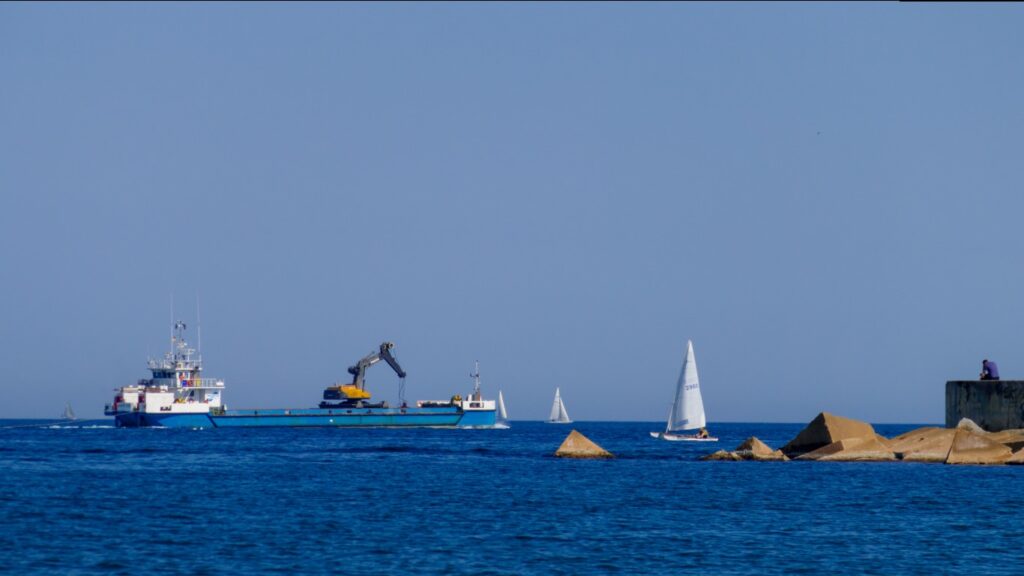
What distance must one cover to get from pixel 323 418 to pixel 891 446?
84.3 metres

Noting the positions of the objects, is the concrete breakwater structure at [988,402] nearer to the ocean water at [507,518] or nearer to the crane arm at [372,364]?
the ocean water at [507,518]

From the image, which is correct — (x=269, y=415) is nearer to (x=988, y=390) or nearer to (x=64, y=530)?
(x=988, y=390)

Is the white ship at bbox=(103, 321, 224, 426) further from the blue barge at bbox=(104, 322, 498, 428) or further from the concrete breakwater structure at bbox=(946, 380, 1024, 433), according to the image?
the concrete breakwater structure at bbox=(946, 380, 1024, 433)

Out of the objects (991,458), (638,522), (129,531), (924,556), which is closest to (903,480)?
(991,458)

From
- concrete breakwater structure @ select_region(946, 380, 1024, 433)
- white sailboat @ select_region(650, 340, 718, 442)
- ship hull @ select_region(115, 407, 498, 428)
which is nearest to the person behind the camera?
concrete breakwater structure @ select_region(946, 380, 1024, 433)

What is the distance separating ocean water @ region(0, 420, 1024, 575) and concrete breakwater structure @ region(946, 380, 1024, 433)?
2989mm

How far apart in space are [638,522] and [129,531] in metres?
15.2

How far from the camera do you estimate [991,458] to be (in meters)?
62.9

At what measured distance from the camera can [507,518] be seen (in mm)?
41219

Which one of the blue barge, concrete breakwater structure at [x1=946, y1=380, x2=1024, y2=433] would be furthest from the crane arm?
concrete breakwater structure at [x1=946, y1=380, x2=1024, y2=433]

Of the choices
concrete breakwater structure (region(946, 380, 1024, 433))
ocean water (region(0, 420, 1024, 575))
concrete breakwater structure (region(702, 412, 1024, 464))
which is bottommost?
ocean water (region(0, 420, 1024, 575))

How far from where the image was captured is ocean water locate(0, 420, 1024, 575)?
31328mm

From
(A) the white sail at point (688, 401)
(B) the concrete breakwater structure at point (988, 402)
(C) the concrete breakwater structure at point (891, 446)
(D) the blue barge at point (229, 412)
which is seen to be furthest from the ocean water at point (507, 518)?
(D) the blue barge at point (229, 412)

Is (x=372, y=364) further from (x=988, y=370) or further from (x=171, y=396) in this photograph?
(x=988, y=370)
